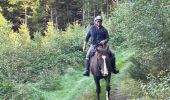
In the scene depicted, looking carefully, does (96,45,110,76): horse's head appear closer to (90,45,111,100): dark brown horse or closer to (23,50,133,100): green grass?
(90,45,111,100): dark brown horse

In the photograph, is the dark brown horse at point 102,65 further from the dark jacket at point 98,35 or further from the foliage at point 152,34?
the foliage at point 152,34

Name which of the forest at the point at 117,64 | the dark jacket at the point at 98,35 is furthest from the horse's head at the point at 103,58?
the forest at the point at 117,64

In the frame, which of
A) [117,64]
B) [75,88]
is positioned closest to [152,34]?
[75,88]

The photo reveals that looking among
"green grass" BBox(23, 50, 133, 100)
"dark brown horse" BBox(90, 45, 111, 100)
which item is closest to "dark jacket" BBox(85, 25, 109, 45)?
"dark brown horse" BBox(90, 45, 111, 100)

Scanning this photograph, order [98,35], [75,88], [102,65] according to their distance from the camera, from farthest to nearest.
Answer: [75,88]
[98,35]
[102,65]

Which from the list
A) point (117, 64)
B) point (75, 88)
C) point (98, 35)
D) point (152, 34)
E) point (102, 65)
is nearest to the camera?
point (152, 34)

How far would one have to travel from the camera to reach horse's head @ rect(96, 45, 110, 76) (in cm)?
1297

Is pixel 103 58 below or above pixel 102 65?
above

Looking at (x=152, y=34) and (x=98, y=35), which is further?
(x=98, y=35)

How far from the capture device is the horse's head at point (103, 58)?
42.5ft

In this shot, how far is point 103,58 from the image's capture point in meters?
13.1

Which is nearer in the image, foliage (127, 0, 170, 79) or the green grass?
foliage (127, 0, 170, 79)

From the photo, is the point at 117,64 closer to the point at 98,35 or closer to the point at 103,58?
the point at 98,35

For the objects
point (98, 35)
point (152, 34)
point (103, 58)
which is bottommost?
point (103, 58)
